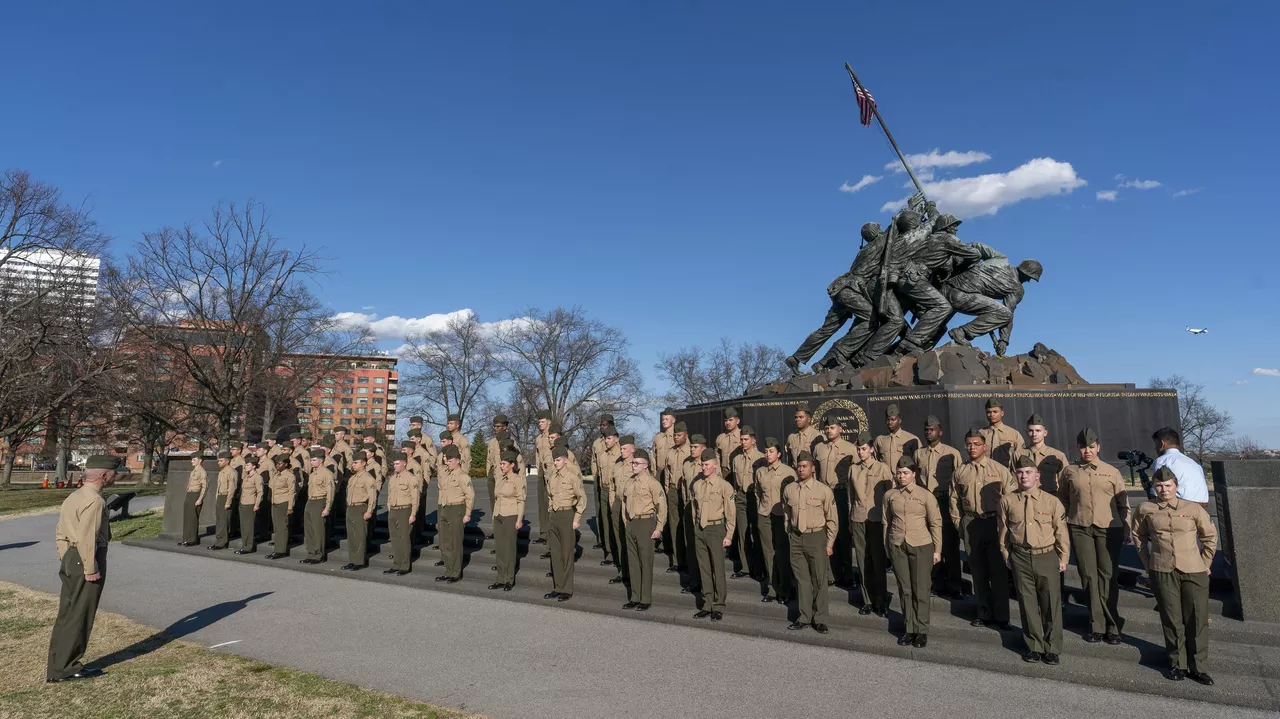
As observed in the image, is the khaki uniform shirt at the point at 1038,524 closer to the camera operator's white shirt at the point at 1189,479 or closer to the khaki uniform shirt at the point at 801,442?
the camera operator's white shirt at the point at 1189,479

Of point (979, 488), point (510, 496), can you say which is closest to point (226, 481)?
point (510, 496)

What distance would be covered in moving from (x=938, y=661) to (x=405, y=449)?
8213 mm

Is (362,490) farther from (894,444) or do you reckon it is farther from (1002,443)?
(1002,443)

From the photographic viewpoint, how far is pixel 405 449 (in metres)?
11.0

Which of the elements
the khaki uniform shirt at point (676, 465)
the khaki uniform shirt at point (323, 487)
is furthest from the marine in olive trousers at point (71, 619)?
the khaki uniform shirt at point (676, 465)

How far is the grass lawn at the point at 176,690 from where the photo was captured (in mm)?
4918

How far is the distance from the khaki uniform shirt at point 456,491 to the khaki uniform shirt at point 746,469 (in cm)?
375

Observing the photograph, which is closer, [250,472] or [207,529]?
[250,472]

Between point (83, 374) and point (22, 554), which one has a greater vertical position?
point (83, 374)

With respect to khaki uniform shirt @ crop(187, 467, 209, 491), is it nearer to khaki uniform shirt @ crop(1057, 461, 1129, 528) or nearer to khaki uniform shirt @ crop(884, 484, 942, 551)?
khaki uniform shirt @ crop(884, 484, 942, 551)

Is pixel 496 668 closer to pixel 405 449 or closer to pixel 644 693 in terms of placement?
pixel 644 693

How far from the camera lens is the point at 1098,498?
5.98 m

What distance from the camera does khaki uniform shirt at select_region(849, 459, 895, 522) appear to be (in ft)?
22.9

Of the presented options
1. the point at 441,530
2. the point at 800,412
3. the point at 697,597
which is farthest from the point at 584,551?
the point at 800,412
